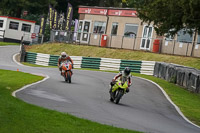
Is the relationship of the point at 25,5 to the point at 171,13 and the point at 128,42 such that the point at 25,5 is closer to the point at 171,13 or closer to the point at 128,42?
the point at 128,42

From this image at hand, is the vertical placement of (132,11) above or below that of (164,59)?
above

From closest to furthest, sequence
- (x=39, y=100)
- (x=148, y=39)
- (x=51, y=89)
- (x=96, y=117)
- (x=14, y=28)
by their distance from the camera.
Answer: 1. (x=96, y=117)
2. (x=39, y=100)
3. (x=51, y=89)
4. (x=148, y=39)
5. (x=14, y=28)

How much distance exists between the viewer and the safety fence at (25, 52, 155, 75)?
36.5 meters

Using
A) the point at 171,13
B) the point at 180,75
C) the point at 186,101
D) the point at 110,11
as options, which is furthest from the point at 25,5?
the point at 186,101

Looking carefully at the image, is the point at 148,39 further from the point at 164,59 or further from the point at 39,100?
the point at 39,100

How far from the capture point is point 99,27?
4884cm

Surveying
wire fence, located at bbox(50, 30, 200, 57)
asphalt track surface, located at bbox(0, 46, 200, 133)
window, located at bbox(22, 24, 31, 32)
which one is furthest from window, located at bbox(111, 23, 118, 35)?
asphalt track surface, located at bbox(0, 46, 200, 133)

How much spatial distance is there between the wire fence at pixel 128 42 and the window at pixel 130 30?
2.98 feet

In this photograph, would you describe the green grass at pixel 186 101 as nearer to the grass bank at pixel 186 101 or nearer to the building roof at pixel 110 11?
the grass bank at pixel 186 101

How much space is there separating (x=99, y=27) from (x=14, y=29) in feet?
67.1

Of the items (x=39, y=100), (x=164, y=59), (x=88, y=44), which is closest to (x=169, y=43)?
(x=164, y=59)

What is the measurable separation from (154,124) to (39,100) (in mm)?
3747

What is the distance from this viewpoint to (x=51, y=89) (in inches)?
763

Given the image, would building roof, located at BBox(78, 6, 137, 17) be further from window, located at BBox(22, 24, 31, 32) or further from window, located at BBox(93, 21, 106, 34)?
window, located at BBox(22, 24, 31, 32)
